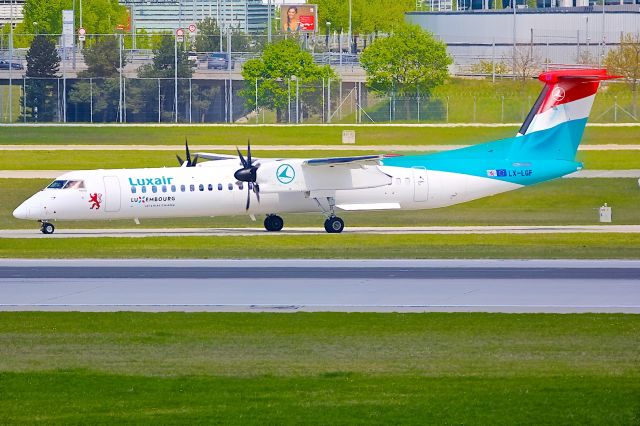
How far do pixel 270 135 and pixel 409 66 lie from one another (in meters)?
24.4

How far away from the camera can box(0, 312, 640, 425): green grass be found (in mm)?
17641

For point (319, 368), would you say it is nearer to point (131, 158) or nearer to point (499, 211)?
point (499, 211)

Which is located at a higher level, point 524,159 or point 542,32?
point 542,32

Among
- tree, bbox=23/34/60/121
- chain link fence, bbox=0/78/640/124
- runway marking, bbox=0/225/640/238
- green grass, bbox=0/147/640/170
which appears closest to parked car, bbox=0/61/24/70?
chain link fence, bbox=0/78/640/124

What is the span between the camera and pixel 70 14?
119562 mm

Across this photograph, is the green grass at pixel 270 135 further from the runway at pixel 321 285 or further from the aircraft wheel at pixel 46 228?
the runway at pixel 321 285

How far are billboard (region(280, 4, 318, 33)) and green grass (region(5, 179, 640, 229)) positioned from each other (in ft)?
256

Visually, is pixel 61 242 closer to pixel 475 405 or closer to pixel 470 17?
pixel 475 405

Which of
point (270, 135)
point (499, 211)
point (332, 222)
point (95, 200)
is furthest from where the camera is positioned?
point (270, 135)

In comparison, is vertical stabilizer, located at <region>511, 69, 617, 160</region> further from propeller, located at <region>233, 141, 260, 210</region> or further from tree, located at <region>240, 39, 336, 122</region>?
tree, located at <region>240, 39, 336, 122</region>

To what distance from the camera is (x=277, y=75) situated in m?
110

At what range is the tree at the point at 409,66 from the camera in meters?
110

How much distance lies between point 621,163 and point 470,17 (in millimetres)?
57837

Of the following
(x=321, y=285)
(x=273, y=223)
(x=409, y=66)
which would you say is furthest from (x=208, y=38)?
(x=321, y=285)
